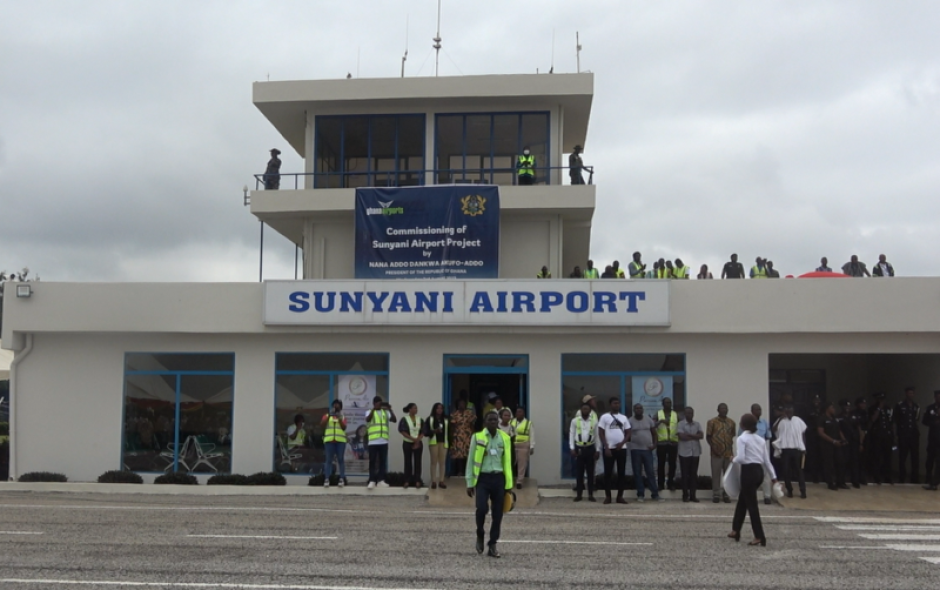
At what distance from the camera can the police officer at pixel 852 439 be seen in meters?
18.0

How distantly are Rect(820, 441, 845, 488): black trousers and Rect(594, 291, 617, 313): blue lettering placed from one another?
4.98 m

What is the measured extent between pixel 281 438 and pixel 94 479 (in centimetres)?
433

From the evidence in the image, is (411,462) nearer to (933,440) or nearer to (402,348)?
(402,348)

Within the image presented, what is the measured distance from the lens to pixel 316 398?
19.9 meters

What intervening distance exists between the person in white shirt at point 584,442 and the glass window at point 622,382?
230 centimetres

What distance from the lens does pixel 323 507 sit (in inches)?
627

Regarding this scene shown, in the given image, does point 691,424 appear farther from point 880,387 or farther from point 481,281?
point 880,387

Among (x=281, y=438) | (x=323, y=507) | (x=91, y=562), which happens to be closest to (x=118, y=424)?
(x=281, y=438)

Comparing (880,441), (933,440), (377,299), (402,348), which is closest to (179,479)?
(402,348)

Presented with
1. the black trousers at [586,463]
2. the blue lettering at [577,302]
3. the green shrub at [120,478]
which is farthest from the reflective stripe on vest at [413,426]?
the green shrub at [120,478]

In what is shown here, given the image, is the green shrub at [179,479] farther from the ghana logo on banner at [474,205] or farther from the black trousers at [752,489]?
the black trousers at [752,489]

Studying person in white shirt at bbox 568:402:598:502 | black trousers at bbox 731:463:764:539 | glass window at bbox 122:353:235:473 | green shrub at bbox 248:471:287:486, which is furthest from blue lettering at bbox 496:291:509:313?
black trousers at bbox 731:463:764:539

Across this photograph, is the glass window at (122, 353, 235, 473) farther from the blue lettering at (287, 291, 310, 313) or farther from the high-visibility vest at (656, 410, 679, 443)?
the high-visibility vest at (656, 410, 679, 443)

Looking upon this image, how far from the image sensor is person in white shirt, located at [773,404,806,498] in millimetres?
16812
